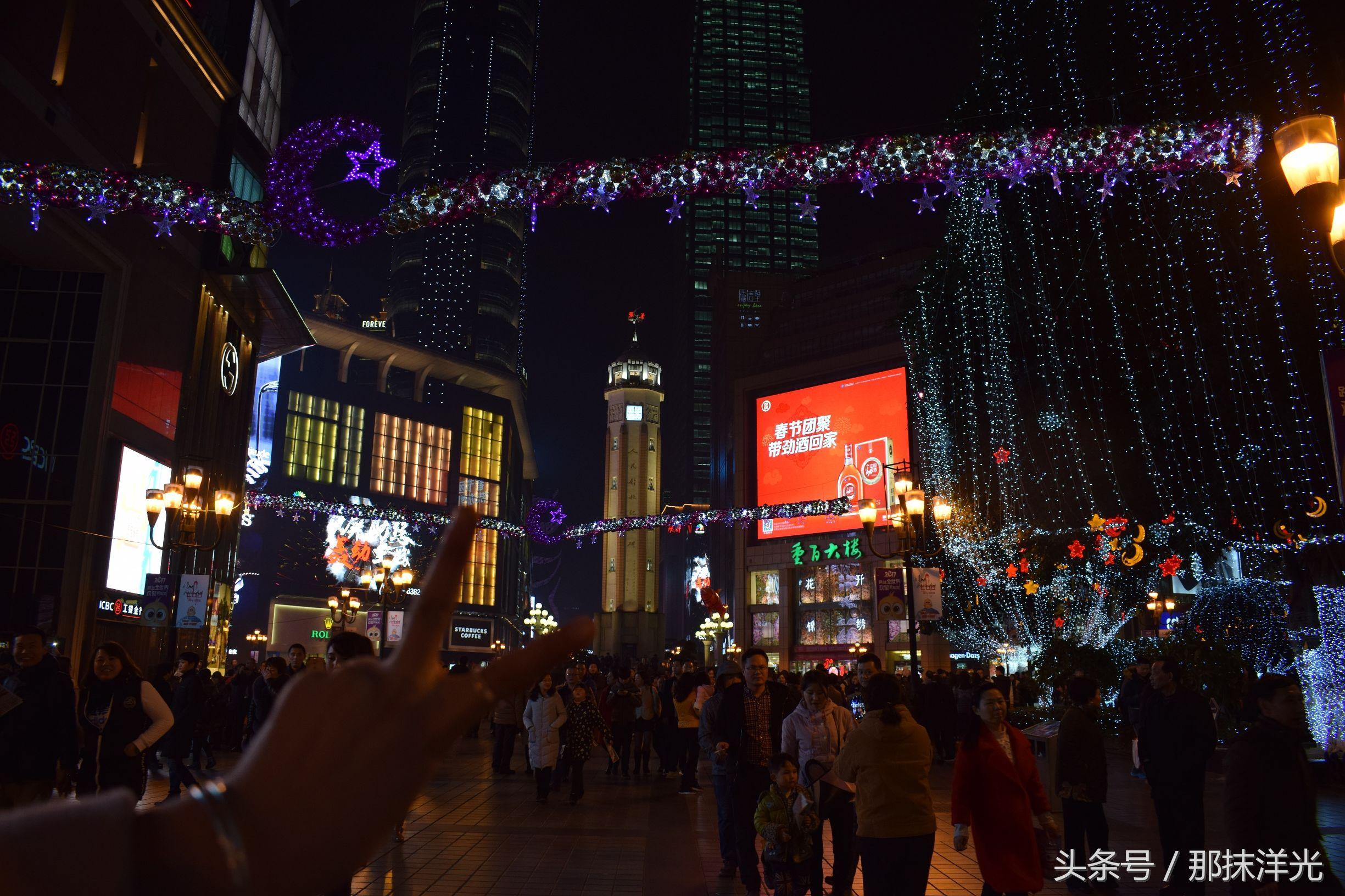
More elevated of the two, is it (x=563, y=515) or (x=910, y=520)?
(x=563, y=515)

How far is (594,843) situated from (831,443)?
51250 millimetres

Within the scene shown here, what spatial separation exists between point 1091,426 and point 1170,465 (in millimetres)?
1828

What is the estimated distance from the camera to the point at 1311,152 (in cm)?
726

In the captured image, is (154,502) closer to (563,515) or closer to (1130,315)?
(1130,315)

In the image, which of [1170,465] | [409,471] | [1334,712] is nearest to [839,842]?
[1334,712]

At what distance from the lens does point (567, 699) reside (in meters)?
15.4

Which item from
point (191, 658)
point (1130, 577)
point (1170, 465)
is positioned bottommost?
point (191, 658)

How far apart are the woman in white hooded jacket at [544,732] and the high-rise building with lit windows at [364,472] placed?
40.5 m

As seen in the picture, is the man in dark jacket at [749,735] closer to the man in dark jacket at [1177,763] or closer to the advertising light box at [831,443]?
the man in dark jacket at [1177,763]

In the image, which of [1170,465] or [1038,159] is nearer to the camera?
[1038,159]

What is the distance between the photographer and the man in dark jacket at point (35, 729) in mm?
6688

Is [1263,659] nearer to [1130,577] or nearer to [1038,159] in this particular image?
[1130,577]

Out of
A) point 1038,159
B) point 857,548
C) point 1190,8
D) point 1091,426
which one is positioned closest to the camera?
point 1038,159

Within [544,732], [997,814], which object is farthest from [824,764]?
[544,732]
